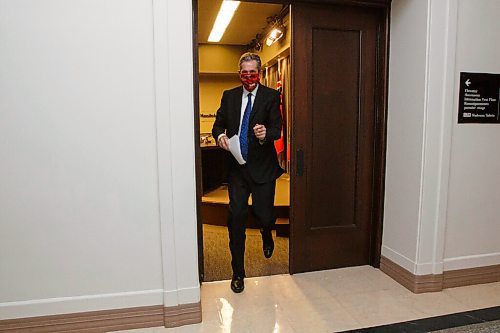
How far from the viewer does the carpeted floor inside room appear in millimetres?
2982

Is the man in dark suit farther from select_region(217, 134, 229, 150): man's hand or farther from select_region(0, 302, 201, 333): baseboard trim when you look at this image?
select_region(0, 302, 201, 333): baseboard trim

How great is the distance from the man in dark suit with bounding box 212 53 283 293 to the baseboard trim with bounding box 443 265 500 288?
1.46 meters

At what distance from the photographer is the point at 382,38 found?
2.84m

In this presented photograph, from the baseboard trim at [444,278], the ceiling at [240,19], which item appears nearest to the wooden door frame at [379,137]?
the baseboard trim at [444,278]

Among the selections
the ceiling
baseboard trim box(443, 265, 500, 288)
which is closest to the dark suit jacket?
baseboard trim box(443, 265, 500, 288)

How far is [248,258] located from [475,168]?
204cm

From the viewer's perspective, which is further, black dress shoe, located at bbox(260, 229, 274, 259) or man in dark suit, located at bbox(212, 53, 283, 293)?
black dress shoe, located at bbox(260, 229, 274, 259)

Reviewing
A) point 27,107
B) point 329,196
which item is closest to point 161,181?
point 27,107

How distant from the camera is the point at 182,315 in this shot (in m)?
2.16

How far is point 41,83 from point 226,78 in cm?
572

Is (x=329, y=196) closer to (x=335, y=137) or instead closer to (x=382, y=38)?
(x=335, y=137)

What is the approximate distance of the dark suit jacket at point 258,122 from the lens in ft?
8.51

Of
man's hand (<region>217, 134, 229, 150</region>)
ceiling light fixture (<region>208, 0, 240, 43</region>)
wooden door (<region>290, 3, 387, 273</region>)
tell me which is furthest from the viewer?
ceiling light fixture (<region>208, 0, 240, 43</region>)

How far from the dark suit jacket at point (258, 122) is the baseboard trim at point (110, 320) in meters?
1.03
